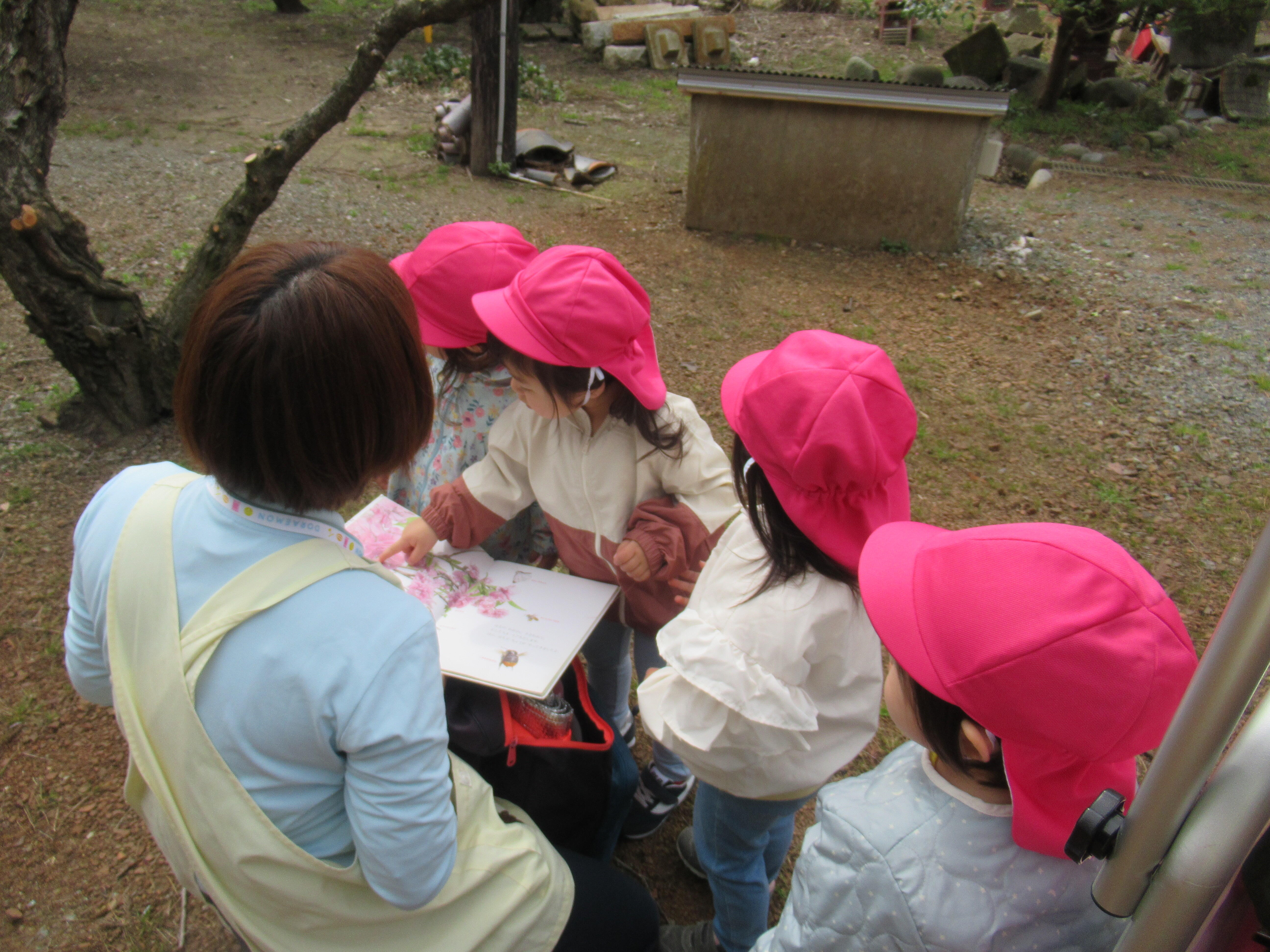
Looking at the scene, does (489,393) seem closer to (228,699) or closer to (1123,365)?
(228,699)

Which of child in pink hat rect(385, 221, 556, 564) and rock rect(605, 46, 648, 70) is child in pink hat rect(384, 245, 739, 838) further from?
rock rect(605, 46, 648, 70)

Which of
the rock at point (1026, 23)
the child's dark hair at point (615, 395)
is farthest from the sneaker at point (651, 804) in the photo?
the rock at point (1026, 23)

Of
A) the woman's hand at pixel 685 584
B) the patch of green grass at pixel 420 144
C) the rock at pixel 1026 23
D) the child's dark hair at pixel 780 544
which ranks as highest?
the rock at pixel 1026 23

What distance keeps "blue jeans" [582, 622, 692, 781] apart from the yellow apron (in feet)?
3.08

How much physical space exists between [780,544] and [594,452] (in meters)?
0.58

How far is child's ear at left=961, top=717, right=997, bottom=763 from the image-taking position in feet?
3.44

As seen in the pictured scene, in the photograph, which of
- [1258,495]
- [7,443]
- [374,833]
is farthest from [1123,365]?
[7,443]

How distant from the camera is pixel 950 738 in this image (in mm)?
1104

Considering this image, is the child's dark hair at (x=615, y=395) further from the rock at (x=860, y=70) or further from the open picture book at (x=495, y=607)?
the rock at (x=860, y=70)

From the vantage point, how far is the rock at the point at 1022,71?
11.4m

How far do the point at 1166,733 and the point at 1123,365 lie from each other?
4.87 meters

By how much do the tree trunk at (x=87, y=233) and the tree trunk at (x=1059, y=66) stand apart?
902cm

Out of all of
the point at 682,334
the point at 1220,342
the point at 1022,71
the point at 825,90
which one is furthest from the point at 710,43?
the point at 1220,342

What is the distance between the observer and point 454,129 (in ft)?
24.7
